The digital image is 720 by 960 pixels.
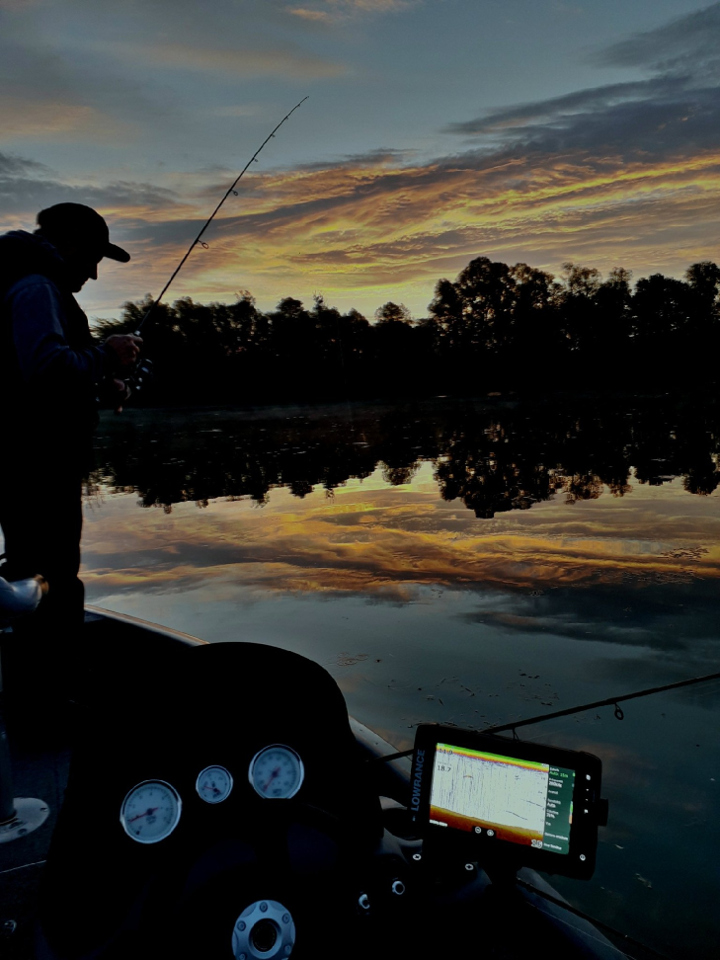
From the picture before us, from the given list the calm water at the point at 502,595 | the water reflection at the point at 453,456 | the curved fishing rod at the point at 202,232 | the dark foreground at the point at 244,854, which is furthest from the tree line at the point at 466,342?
the dark foreground at the point at 244,854

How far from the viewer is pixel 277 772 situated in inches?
66.9

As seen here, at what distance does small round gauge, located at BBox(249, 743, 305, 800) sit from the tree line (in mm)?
40014

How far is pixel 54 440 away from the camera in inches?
116

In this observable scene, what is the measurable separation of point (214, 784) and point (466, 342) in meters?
58.5

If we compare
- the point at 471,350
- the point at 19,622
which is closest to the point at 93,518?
the point at 19,622

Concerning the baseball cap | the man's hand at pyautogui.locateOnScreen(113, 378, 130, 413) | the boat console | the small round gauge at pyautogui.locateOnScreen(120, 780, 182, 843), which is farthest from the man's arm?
the small round gauge at pyautogui.locateOnScreen(120, 780, 182, 843)

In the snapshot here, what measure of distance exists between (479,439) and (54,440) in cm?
1752

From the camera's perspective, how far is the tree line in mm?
47781

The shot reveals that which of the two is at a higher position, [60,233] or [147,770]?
[60,233]

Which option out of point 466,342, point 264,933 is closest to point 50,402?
point 264,933

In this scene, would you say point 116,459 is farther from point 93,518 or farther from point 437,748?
point 437,748

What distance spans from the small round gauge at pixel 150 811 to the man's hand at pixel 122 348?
74.5 inches

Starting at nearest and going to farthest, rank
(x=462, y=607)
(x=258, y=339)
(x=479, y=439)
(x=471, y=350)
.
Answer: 1. (x=462, y=607)
2. (x=479, y=439)
3. (x=258, y=339)
4. (x=471, y=350)

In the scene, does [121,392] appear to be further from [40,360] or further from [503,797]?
[503,797]
